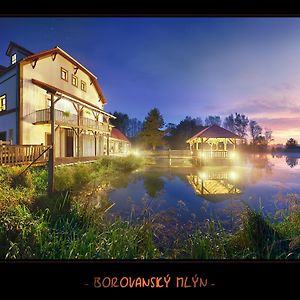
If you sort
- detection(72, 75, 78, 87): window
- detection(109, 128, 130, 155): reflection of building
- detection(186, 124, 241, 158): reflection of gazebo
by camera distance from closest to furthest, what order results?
detection(186, 124, 241, 158): reflection of gazebo
detection(72, 75, 78, 87): window
detection(109, 128, 130, 155): reflection of building

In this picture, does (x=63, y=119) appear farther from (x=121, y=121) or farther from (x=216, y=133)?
(x=216, y=133)

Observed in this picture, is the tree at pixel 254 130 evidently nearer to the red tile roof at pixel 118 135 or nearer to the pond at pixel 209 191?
the pond at pixel 209 191

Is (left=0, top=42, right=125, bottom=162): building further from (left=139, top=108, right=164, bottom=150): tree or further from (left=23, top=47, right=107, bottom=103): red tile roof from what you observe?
(left=139, top=108, right=164, bottom=150): tree

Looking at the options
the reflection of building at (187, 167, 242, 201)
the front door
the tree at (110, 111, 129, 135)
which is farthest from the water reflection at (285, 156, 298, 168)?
the front door

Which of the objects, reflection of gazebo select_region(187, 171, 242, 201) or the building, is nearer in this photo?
the building

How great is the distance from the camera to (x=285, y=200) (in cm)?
148

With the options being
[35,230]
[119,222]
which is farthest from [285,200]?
[35,230]

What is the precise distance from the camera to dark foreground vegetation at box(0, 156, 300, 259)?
1291 millimetres

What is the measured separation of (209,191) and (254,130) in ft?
2.42

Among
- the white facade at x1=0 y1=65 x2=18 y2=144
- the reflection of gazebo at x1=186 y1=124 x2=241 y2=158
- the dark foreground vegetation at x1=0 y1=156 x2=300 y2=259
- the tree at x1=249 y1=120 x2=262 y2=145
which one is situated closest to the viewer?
the dark foreground vegetation at x1=0 y1=156 x2=300 y2=259

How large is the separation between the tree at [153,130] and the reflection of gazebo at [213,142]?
33cm

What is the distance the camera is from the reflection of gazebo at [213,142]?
1.51 meters

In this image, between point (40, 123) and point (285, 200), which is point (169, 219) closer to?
point (285, 200)
